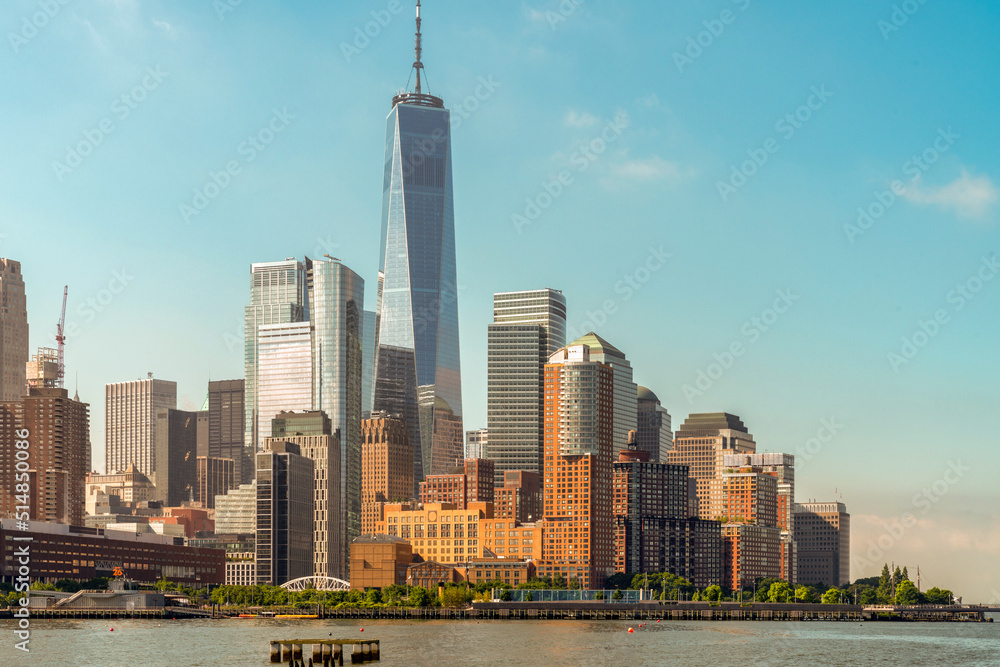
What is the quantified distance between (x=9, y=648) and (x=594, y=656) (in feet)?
269

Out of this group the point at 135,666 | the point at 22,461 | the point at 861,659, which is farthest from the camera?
the point at 861,659

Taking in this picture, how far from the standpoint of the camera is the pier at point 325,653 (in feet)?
568

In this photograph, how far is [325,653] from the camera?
175625mm

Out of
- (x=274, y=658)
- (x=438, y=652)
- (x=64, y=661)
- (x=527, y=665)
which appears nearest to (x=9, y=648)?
(x=64, y=661)

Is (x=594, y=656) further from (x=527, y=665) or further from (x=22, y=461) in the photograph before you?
(x=22, y=461)

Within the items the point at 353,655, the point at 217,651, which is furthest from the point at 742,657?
the point at 217,651

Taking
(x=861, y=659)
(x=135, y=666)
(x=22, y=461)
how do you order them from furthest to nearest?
(x=861, y=659), (x=22, y=461), (x=135, y=666)

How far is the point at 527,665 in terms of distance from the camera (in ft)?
577

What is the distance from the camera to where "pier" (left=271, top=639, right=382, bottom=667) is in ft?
568

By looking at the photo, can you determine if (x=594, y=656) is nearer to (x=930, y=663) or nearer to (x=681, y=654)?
(x=681, y=654)

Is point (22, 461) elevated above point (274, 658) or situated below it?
above

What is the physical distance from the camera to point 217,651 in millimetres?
197000

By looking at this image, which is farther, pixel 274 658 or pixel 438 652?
pixel 438 652

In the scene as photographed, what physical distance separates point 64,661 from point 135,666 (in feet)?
38.3
